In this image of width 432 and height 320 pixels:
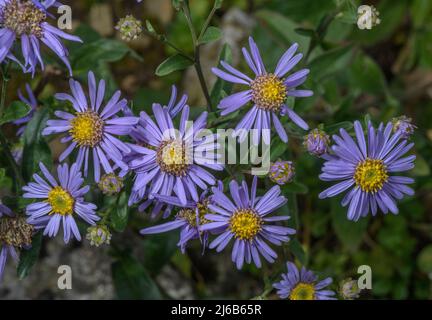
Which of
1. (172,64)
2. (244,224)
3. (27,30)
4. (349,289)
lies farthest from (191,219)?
(27,30)

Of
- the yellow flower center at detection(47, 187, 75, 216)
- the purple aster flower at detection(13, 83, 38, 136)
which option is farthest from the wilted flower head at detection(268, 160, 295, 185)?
the purple aster flower at detection(13, 83, 38, 136)

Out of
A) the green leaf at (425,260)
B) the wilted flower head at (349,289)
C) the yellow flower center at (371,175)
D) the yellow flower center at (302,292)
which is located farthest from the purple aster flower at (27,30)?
the green leaf at (425,260)

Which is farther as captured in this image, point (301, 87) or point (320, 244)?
point (320, 244)

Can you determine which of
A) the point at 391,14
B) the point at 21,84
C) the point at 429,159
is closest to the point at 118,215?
the point at 21,84

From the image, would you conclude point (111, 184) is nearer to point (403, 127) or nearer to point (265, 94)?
point (265, 94)

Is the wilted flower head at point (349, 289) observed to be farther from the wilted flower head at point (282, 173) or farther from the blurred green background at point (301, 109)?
the wilted flower head at point (282, 173)
